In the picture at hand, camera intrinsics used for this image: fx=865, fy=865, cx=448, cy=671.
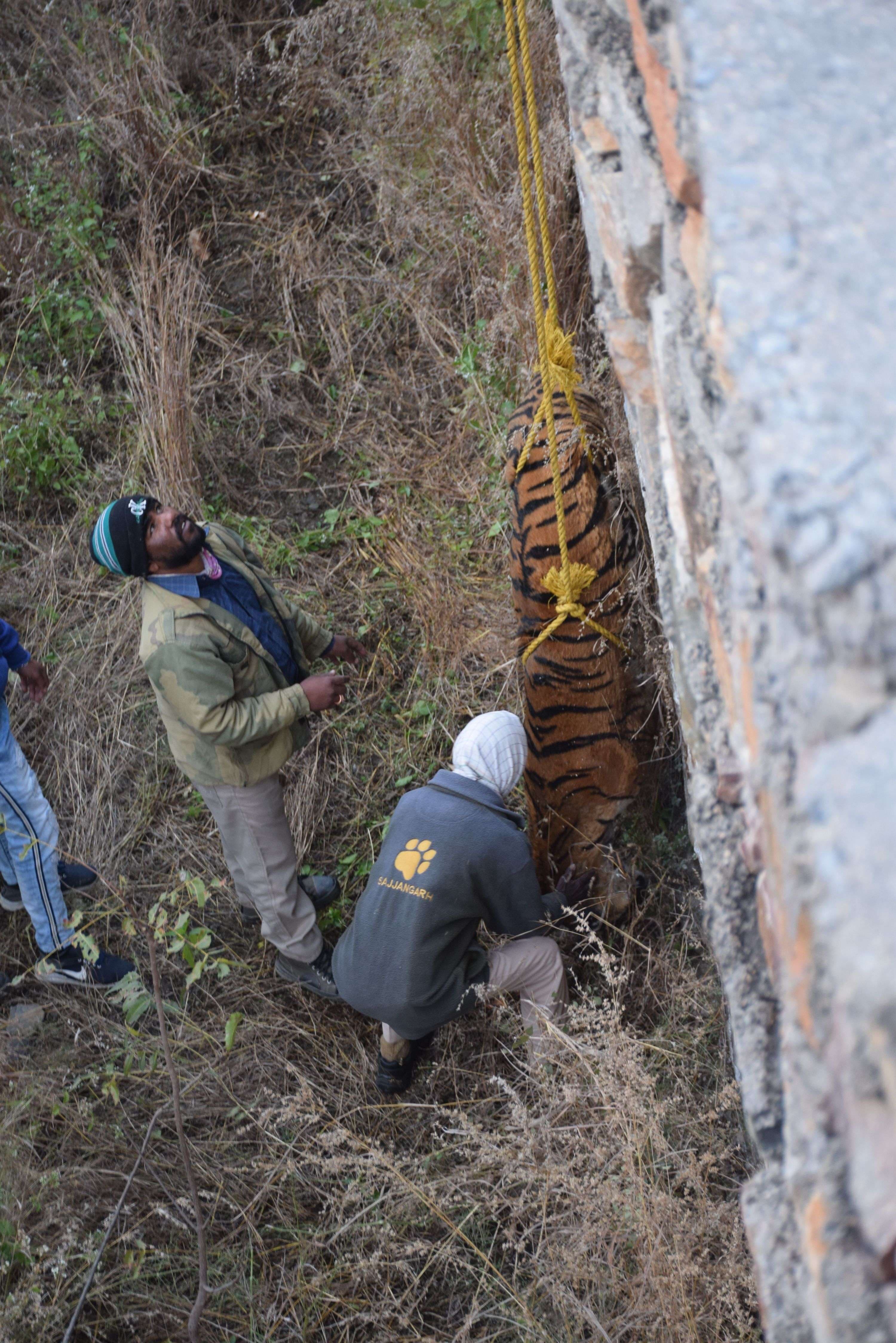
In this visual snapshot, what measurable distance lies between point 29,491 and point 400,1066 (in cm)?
342

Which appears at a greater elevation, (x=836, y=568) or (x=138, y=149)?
(x=138, y=149)

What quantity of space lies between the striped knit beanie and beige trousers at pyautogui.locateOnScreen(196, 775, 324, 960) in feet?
2.51

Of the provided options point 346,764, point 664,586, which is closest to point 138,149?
point 346,764

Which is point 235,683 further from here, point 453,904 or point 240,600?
point 453,904

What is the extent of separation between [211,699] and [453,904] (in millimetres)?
946

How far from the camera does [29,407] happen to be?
4406 mm

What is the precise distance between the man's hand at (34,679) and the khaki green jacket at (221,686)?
0.93 meters

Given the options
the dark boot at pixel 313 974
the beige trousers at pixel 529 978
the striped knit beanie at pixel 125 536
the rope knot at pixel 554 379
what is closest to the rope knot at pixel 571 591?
the rope knot at pixel 554 379

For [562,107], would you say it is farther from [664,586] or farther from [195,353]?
[664,586]

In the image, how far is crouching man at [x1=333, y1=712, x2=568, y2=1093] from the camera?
2.38 m

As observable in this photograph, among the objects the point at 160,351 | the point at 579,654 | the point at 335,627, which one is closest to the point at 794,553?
the point at 579,654

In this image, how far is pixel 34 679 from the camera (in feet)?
11.1

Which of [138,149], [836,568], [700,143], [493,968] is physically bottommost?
[493,968]

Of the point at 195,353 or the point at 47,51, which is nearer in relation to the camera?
the point at 195,353
